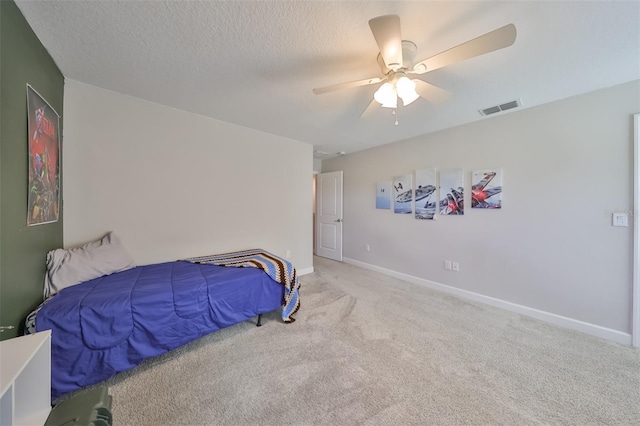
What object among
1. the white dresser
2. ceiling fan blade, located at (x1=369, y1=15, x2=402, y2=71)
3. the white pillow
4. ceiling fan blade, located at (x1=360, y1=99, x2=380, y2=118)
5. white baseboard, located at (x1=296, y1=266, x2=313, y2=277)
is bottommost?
white baseboard, located at (x1=296, y1=266, x2=313, y2=277)

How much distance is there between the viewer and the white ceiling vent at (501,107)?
7.44 ft

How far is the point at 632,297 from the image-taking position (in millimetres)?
1923

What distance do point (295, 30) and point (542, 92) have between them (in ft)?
7.89

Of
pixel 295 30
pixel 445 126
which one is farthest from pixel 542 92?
pixel 295 30

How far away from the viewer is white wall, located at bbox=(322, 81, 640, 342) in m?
1.99

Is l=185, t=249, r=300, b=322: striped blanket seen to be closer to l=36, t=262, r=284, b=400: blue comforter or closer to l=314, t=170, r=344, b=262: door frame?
l=36, t=262, r=284, b=400: blue comforter

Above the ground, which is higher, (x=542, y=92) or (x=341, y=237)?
(x=542, y=92)

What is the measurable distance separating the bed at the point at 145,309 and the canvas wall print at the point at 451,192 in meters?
2.36

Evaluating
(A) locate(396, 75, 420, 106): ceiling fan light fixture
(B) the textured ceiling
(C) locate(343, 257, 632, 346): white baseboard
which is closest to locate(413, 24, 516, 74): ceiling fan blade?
(A) locate(396, 75, 420, 106): ceiling fan light fixture

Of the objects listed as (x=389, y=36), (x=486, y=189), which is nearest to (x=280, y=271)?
(x=389, y=36)

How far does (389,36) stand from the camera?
1.15 metres

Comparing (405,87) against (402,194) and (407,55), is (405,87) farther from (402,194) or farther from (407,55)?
(402,194)

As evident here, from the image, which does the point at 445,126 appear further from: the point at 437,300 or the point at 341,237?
the point at 341,237

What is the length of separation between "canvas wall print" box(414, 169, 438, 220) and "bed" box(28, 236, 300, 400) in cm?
224
